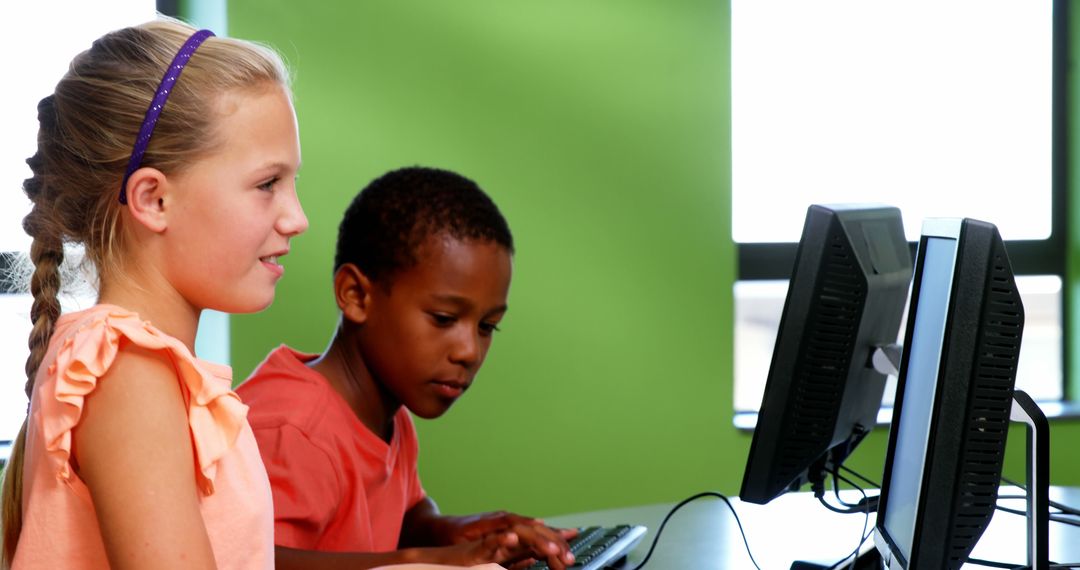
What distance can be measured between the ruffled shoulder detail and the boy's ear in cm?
59

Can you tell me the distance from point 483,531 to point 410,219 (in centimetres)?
40

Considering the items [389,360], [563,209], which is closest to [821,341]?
[389,360]

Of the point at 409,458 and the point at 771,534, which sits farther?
the point at 409,458

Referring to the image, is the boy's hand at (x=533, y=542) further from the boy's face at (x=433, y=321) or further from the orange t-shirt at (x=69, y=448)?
the orange t-shirt at (x=69, y=448)

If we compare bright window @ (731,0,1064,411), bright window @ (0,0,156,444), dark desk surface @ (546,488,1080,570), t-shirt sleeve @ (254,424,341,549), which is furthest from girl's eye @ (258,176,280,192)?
bright window @ (731,0,1064,411)

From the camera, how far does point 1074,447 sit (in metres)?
2.74

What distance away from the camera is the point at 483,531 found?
1.39 m

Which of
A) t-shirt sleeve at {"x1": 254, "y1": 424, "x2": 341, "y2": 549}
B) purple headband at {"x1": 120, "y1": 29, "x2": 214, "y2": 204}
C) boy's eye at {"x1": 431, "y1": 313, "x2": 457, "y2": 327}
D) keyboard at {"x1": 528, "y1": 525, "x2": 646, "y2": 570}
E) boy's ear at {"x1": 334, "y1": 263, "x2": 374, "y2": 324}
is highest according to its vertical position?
purple headband at {"x1": 120, "y1": 29, "x2": 214, "y2": 204}

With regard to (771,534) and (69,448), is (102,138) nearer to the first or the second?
(69,448)

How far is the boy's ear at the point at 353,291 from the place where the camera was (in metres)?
1.45

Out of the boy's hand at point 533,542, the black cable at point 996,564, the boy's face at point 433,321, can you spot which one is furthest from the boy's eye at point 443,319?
the black cable at point 996,564

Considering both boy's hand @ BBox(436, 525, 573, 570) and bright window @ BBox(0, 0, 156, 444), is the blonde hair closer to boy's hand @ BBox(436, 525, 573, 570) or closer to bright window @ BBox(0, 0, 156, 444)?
boy's hand @ BBox(436, 525, 573, 570)

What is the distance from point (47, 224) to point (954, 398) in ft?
2.33

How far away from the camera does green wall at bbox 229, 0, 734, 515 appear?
250 cm
